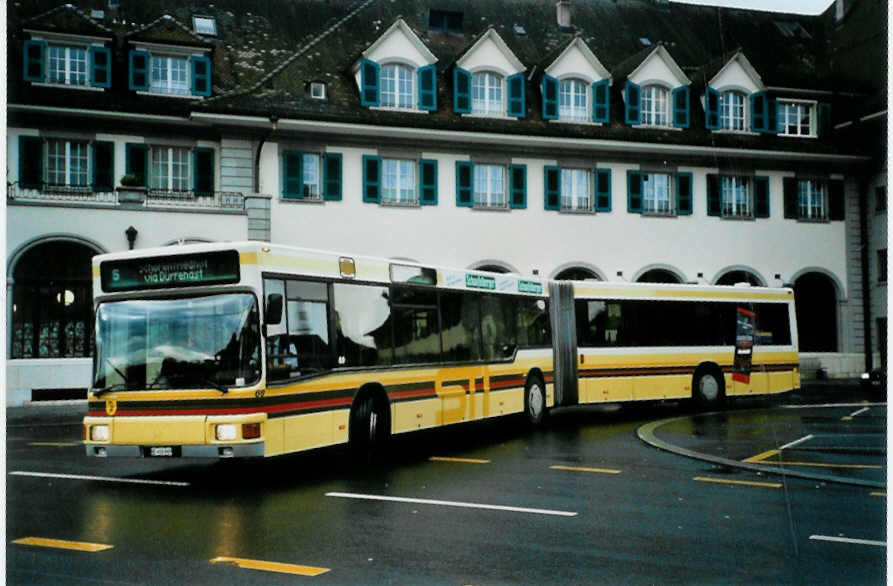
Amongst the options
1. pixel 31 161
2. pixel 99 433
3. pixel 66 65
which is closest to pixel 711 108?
pixel 66 65

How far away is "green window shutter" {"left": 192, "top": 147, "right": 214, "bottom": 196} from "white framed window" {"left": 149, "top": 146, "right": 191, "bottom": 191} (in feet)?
0.74

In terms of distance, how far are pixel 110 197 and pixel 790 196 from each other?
70.7 ft

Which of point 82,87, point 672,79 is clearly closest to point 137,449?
point 82,87

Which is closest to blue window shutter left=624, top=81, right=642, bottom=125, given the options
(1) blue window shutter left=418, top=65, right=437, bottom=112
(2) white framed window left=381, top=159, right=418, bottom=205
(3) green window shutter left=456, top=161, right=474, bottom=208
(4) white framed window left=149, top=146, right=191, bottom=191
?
(3) green window shutter left=456, top=161, right=474, bottom=208

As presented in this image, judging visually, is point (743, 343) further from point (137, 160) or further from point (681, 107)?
point (137, 160)

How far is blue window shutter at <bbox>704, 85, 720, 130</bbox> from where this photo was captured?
3644 centimetres

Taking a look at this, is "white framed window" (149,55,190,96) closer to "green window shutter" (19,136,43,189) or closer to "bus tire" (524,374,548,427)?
"green window shutter" (19,136,43,189)

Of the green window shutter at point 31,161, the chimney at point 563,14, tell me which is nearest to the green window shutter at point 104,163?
the green window shutter at point 31,161

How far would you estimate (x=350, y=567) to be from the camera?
25.7 ft

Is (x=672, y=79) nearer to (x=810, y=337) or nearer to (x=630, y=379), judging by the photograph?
(x=810, y=337)

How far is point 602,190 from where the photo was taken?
35.2 metres

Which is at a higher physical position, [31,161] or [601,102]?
[601,102]

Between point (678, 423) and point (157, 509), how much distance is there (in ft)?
39.6

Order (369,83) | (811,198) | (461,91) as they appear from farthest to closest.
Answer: (811,198)
(461,91)
(369,83)
